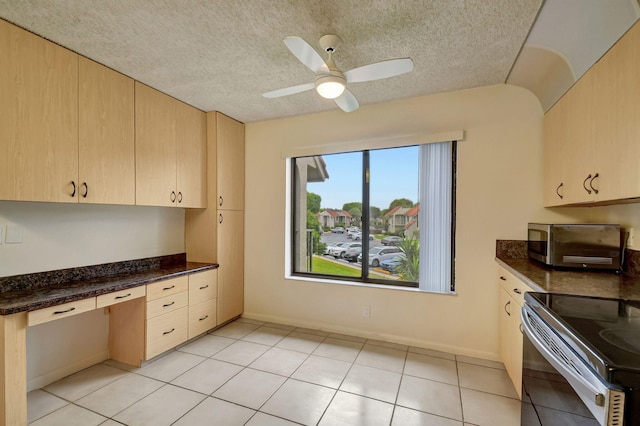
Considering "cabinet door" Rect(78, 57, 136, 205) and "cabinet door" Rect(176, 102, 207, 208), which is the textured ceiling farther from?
"cabinet door" Rect(176, 102, 207, 208)

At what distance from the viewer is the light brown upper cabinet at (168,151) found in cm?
256

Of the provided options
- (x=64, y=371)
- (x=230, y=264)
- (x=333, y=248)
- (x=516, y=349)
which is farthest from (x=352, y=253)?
(x=64, y=371)

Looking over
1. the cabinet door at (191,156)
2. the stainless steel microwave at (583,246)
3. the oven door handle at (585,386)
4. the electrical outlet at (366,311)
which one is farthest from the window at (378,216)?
the oven door handle at (585,386)

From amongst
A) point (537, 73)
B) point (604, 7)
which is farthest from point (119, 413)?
point (537, 73)

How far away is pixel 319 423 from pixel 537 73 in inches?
119

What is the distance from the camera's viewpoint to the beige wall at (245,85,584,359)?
2469 millimetres

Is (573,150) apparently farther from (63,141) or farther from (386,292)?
(63,141)

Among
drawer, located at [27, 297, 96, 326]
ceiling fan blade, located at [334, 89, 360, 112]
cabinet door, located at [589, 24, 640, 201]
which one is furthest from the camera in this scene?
ceiling fan blade, located at [334, 89, 360, 112]

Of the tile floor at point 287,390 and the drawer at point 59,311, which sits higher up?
the drawer at point 59,311

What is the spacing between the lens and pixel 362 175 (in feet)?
10.3

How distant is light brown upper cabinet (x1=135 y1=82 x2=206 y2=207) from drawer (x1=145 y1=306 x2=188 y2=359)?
1091 mm

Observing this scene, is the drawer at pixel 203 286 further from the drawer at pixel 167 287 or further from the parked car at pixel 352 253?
the parked car at pixel 352 253

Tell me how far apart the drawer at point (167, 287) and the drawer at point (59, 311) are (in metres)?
0.45

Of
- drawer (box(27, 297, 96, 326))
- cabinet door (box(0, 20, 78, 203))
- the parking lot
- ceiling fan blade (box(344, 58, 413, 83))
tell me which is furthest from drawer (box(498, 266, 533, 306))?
cabinet door (box(0, 20, 78, 203))
